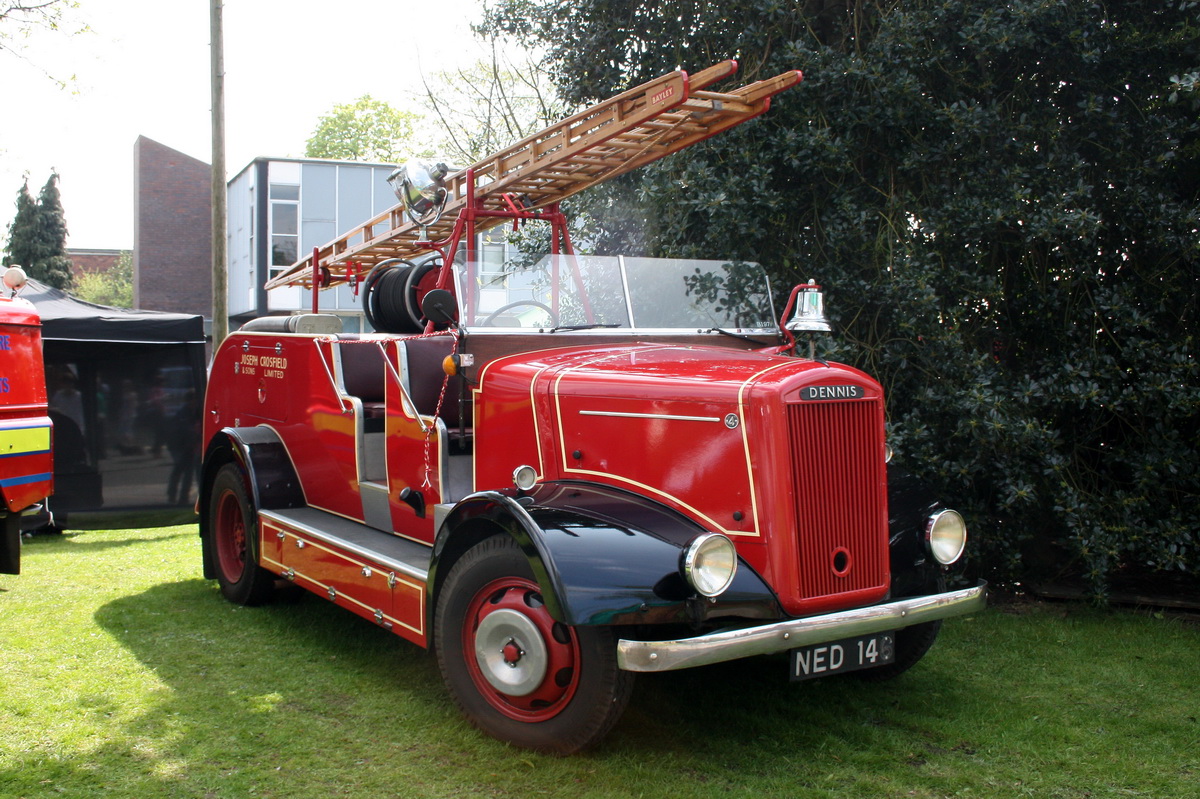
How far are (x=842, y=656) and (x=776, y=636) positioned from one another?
0.45 metres

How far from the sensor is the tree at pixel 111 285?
53469mm

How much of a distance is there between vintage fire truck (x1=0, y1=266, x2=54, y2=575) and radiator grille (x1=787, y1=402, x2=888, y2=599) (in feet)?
16.9

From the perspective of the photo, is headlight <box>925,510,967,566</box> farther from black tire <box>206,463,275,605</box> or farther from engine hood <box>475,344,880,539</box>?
black tire <box>206,463,275,605</box>

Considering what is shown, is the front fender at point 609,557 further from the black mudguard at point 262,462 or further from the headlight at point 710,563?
the black mudguard at point 262,462

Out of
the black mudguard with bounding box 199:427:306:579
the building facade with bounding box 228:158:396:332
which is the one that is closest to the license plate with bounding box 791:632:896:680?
the black mudguard with bounding box 199:427:306:579

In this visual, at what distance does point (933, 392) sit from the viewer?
20.7 feet

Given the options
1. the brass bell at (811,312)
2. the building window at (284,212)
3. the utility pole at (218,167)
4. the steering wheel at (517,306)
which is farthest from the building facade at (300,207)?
the brass bell at (811,312)

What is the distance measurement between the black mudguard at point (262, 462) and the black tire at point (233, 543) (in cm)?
12

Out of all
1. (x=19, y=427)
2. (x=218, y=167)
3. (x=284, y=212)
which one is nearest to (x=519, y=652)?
(x=19, y=427)

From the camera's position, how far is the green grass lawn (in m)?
3.66

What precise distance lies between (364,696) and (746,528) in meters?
2.03

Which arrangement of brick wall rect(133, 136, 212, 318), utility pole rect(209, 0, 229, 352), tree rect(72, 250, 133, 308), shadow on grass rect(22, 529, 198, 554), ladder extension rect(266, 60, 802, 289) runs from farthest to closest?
tree rect(72, 250, 133, 308)
brick wall rect(133, 136, 212, 318)
utility pole rect(209, 0, 229, 352)
shadow on grass rect(22, 529, 198, 554)
ladder extension rect(266, 60, 802, 289)

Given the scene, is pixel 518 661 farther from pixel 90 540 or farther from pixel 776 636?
pixel 90 540

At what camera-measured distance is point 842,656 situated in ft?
12.4
